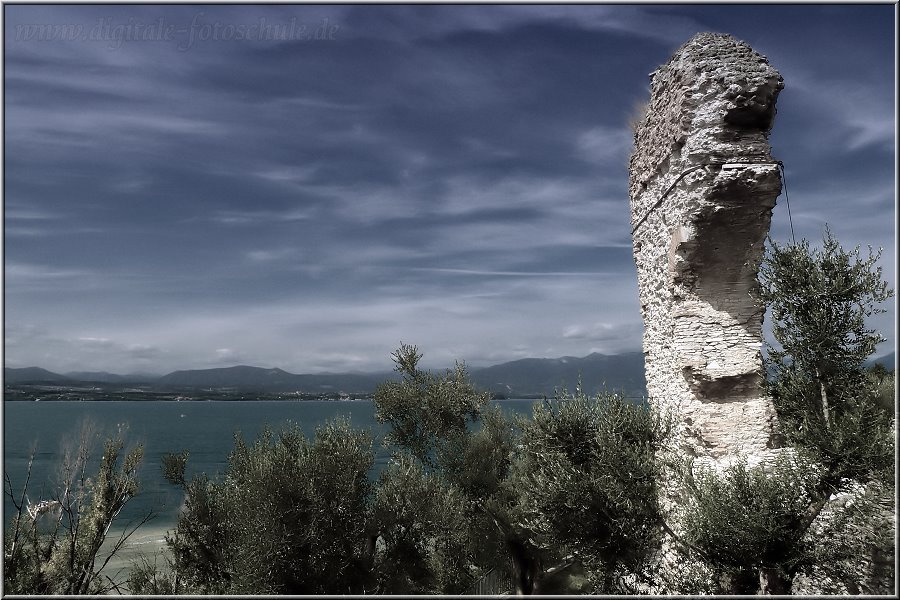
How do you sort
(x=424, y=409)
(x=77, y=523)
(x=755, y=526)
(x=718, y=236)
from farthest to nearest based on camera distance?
(x=424, y=409)
(x=77, y=523)
(x=718, y=236)
(x=755, y=526)

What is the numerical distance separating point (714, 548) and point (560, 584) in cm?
1160

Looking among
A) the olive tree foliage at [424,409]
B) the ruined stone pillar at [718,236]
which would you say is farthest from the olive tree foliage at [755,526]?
the olive tree foliage at [424,409]

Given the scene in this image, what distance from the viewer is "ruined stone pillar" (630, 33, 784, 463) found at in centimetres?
880

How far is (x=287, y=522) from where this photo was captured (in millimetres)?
11961

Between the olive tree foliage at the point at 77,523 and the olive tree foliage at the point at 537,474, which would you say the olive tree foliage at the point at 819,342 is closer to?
the olive tree foliage at the point at 537,474

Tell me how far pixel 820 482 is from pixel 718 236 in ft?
13.7

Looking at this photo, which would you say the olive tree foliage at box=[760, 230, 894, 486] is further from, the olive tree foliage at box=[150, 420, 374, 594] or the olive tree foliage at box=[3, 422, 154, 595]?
the olive tree foliage at box=[3, 422, 154, 595]

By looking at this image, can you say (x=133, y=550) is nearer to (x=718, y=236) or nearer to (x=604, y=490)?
(x=604, y=490)

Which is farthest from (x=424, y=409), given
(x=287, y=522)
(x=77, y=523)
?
(x=77, y=523)

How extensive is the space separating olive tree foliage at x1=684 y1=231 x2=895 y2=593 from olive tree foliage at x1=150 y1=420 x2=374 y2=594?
26.4 feet

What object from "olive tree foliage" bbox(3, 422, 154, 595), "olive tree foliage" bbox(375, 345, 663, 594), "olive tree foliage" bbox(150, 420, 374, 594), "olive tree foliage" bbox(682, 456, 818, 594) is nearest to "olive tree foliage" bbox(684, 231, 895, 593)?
"olive tree foliage" bbox(682, 456, 818, 594)

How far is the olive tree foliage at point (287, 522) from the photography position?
11539 millimetres

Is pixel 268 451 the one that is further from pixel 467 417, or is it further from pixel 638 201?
pixel 638 201

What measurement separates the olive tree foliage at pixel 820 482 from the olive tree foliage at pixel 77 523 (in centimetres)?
1481
